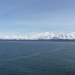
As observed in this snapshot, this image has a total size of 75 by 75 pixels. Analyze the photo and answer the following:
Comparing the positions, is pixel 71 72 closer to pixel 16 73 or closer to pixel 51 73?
pixel 51 73

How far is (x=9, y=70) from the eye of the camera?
6894cm

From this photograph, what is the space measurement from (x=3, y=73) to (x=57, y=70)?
21.2 meters

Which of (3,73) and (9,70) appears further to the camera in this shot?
(9,70)

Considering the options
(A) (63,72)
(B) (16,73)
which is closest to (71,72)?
(A) (63,72)

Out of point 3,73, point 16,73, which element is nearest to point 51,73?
point 16,73

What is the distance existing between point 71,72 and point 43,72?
35.4 feet

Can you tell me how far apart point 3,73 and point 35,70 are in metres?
12.7

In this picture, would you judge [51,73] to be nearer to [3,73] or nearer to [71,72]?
[71,72]

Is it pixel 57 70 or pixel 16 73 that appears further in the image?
pixel 57 70

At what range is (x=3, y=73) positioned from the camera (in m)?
64.4

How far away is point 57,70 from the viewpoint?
69.3m

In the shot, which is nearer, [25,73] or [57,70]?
[25,73]

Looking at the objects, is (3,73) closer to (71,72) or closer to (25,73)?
(25,73)

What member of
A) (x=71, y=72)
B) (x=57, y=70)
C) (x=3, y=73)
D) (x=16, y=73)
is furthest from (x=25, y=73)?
(x=71, y=72)
